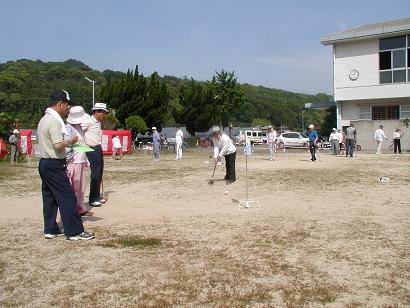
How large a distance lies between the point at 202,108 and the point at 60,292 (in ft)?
166

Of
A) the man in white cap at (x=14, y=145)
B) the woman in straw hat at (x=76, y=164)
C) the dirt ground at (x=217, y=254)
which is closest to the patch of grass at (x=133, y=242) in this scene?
the dirt ground at (x=217, y=254)

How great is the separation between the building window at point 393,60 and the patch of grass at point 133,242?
2902cm

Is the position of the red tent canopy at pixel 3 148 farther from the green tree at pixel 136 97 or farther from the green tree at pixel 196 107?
the green tree at pixel 196 107

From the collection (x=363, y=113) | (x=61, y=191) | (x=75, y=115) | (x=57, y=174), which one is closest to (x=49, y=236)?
(x=61, y=191)

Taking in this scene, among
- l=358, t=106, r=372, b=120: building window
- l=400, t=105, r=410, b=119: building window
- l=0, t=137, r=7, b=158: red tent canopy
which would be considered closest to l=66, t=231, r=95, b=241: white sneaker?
l=0, t=137, r=7, b=158: red tent canopy

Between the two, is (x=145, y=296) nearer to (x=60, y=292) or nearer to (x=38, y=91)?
(x=60, y=292)

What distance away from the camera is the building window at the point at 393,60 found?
1177 inches

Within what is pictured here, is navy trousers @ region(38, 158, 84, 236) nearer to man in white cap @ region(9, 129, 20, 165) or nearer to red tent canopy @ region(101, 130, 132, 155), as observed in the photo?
man in white cap @ region(9, 129, 20, 165)

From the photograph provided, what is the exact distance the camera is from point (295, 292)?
3664 millimetres

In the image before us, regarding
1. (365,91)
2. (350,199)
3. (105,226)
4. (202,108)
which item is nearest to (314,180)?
(350,199)

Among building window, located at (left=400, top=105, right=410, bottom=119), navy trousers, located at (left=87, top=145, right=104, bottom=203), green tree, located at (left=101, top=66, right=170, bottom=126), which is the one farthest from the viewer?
green tree, located at (left=101, top=66, right=170, bottom=126)

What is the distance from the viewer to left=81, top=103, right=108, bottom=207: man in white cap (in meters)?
7.88

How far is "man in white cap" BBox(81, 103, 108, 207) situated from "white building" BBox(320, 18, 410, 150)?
2543cm

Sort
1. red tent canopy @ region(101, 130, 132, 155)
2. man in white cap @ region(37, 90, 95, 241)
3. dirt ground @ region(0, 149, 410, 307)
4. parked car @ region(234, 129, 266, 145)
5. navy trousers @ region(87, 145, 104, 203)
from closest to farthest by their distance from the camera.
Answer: dirt ground @ region(0, 149, 410, 307) → man in white cap @ region(37, 90, 95, 241) → navy trousers @ region(87, 145, 104, 203) → red tent canopy @ region(101, 130, 132, 155) → parked car @ region(234, 129, 266, 145)
